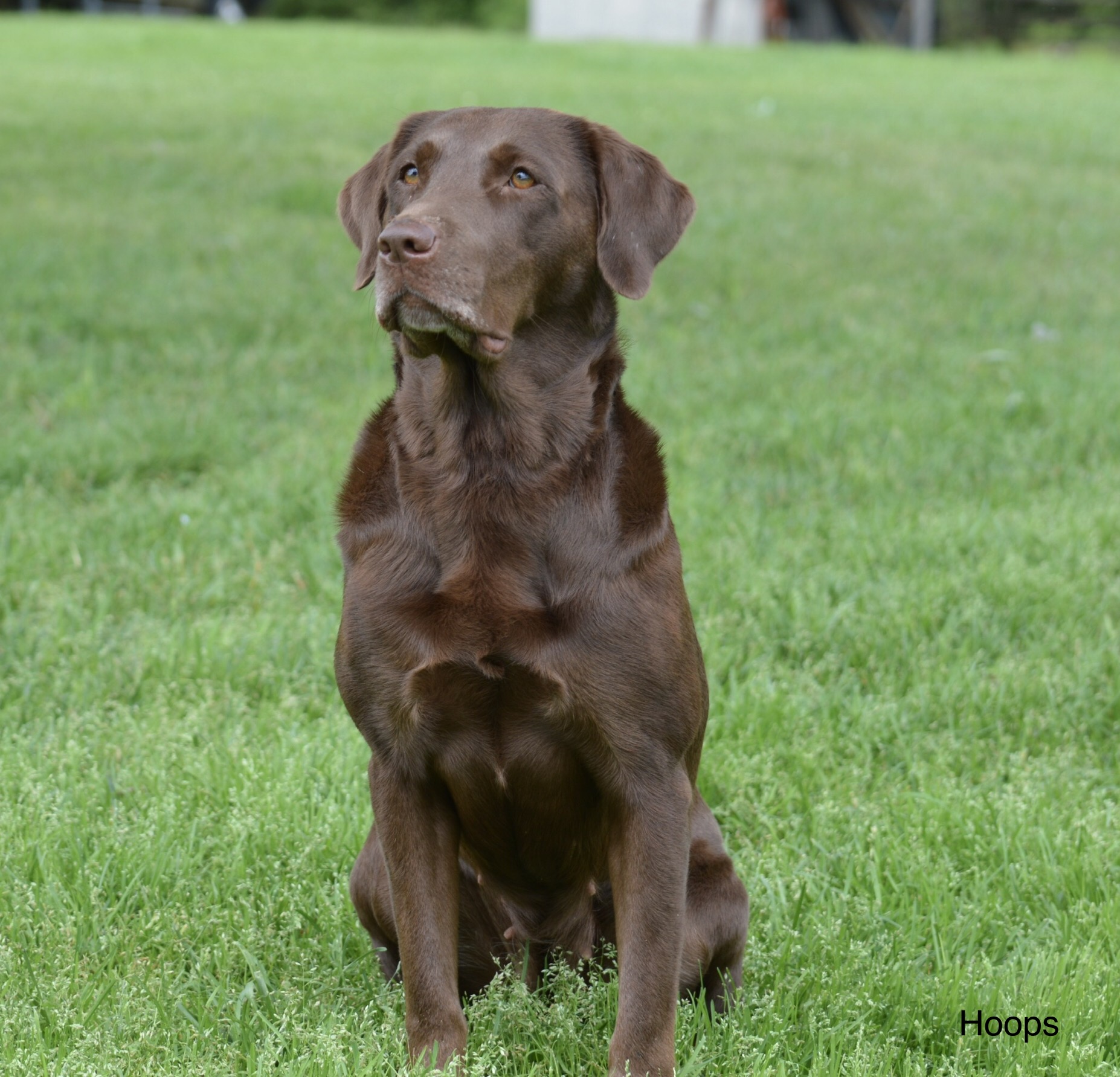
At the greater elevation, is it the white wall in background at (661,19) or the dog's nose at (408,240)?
the white wall in background at (661,19)

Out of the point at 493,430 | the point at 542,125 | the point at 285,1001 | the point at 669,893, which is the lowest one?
the point at 285,1001

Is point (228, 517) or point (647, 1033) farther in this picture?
point (228, 517)

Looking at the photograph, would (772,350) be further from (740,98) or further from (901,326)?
(740,98)

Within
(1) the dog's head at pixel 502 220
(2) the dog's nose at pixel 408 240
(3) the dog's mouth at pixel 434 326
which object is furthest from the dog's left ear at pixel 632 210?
(2) the dog's nose at pixel 408 240

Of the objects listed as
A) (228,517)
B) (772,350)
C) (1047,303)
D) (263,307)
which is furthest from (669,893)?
(1047,303)

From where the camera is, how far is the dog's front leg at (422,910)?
2477 mm

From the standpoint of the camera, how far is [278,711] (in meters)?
3.67

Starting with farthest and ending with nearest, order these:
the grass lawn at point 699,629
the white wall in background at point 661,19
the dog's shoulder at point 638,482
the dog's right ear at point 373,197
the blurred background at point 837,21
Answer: the blurred background at point 837,21 < the white wall in background at point 661,19 < the dog's right ear at point 373,197 < the grass lawn at point 699,629 < the dog's shoulder at point 638,482

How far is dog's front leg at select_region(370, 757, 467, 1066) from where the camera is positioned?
8.13 ft

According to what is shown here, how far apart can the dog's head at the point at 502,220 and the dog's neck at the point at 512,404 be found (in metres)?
0.06

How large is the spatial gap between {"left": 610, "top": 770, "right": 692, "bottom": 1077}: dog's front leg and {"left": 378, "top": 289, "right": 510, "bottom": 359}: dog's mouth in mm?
813

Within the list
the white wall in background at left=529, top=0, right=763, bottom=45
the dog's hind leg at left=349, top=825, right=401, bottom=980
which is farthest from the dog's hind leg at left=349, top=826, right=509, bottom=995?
the white wall in background at left=529, top=0, right=763, bottom=45

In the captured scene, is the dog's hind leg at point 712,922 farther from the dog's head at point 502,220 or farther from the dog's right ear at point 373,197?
the dog's right ear at point 373,197

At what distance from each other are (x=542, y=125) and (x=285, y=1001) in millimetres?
1739
